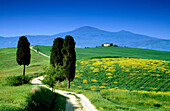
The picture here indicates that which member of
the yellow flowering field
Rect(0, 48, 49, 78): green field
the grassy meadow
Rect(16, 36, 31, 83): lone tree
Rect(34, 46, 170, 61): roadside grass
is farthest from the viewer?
Rect(34, 46, 170, 61): roadside grass

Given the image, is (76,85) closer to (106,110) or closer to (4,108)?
(106,110)

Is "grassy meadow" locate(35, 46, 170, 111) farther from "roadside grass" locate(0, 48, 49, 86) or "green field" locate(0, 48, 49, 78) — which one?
"green field" locate(0, 48, 49, 78)

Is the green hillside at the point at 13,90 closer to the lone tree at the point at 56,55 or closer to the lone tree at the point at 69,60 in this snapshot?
the lone tree at the point at 69,60

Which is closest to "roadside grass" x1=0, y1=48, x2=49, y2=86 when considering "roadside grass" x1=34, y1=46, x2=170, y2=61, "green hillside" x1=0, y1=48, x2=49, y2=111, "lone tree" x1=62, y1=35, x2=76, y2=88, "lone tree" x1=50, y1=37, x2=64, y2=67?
"green hillside" x1=0, y1=48, x2=49, y2=111

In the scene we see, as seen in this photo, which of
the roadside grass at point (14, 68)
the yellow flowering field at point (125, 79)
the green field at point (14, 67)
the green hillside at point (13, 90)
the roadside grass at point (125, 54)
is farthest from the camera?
the roadside grass at point (125, 54)

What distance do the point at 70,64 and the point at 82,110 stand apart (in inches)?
638

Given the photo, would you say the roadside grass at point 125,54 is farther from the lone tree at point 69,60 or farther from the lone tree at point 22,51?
the lone tree at point 69,60

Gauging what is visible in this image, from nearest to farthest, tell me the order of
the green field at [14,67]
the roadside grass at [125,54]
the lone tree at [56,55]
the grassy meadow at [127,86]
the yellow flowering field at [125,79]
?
1. the grassy meadow at [127,86]
2. the yellow flowering field at [125,79]
3. the lone tree at [56,55]
4. the green field at [14,67]
5. the roadside grass at [125,54]

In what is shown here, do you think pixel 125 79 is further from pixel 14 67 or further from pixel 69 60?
pixel 14 67

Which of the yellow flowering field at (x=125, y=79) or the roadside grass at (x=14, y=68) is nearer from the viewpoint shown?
the yellow flowering field at (x=125, y=79)

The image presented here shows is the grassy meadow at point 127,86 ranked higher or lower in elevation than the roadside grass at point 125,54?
lower

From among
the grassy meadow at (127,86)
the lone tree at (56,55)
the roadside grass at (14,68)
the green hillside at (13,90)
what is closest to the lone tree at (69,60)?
the lone tree at (56,55)

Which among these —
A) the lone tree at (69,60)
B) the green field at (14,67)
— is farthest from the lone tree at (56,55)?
the green field at (14,67)

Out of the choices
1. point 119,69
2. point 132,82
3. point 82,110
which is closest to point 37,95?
point 82,110
